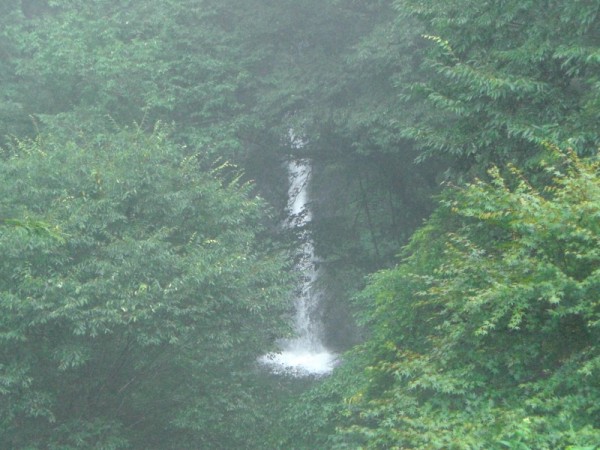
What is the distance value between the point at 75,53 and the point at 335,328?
355 inches

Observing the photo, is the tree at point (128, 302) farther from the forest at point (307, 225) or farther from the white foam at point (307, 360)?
the white foam at point (307, 360)

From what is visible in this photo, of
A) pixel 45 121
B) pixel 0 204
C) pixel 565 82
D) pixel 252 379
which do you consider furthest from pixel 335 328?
pixel 565 82

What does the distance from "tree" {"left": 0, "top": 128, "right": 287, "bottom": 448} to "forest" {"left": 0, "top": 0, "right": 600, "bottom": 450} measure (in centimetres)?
4

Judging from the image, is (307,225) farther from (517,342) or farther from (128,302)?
(517,342)

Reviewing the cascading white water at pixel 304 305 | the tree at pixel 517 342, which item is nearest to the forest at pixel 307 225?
the tree at pixel 517 342

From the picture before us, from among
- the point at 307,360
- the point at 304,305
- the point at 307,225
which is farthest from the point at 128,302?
the point at 307,360

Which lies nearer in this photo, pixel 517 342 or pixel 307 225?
pixel 517 342

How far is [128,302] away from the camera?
11867 millimetres

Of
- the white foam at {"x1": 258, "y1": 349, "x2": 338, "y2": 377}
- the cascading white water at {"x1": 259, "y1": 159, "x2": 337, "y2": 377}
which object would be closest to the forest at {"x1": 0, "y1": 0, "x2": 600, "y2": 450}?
the cascading white water at {"x1": 259, "y1": 159, "x2": 337, "y2": 377}

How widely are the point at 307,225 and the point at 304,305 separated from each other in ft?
7.96

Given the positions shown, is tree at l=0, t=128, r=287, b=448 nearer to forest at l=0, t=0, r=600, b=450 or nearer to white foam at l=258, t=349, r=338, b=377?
forest at l=0, t=0, r=600, b=450

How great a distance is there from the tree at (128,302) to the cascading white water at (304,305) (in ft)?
17.0

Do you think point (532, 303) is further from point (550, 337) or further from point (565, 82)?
point (565, 82)

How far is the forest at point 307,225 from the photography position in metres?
7.14
